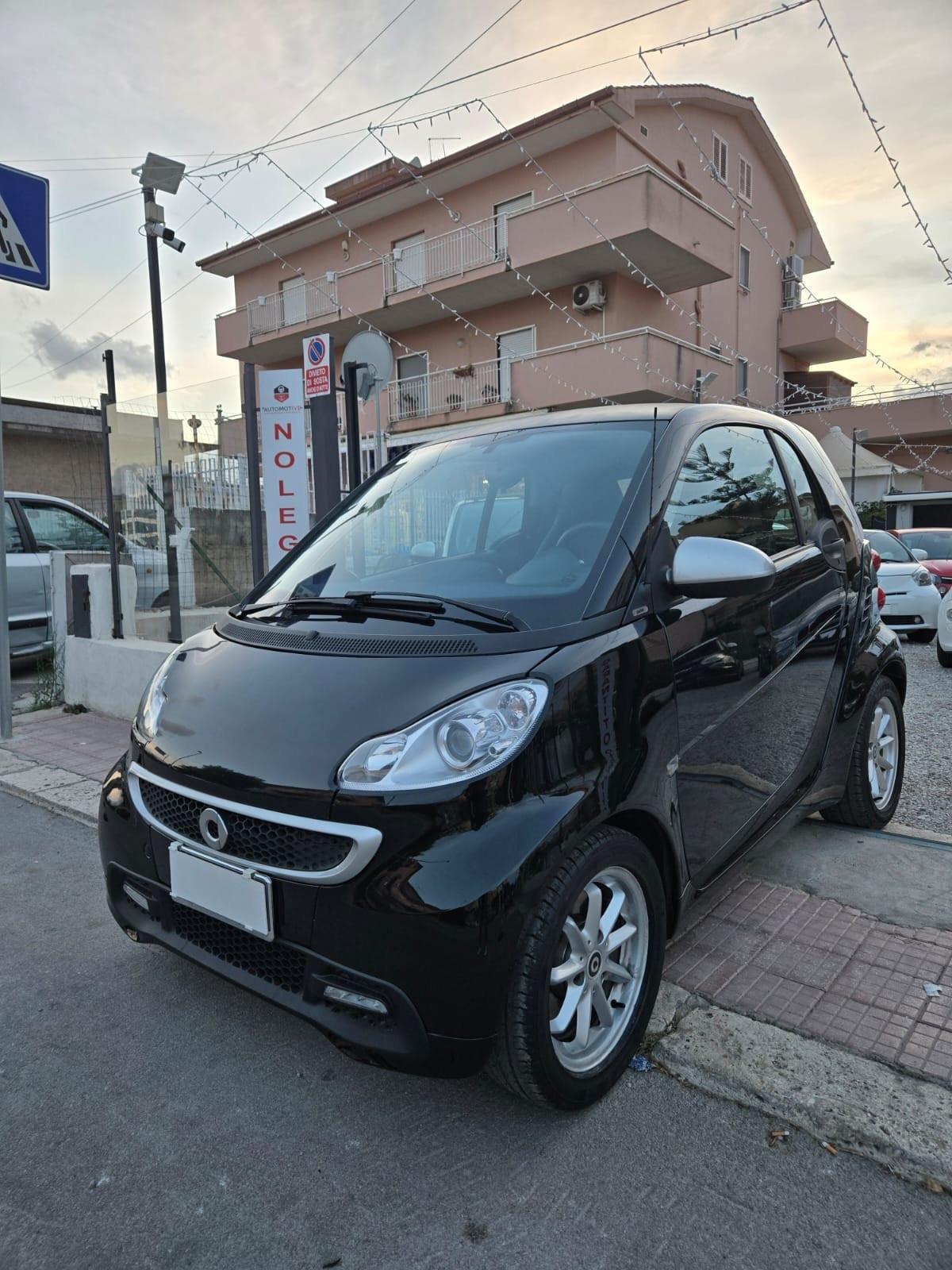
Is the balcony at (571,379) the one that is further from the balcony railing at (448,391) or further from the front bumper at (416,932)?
the front bumper at (416,932)

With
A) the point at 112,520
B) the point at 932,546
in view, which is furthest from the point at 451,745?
the point at 932,546

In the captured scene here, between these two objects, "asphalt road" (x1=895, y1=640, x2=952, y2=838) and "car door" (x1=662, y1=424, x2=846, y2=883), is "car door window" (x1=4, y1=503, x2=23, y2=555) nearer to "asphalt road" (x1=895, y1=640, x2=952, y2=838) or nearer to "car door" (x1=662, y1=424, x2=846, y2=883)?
"car door" (x1=662, y1=424, x2=846, y2=883)

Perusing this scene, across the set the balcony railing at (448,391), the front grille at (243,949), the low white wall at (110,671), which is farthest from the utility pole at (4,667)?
the balcony railing at (448,391)

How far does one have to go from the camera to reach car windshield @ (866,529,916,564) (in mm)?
10555

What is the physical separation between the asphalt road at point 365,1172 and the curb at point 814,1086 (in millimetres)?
54

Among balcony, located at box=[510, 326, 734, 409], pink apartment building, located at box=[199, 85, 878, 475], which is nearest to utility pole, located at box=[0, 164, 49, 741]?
pink apartment building, located at box=[199, 85, 878, 475]

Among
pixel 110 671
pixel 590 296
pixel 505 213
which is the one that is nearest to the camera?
pixel 110 671

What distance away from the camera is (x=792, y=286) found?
2595 centimetres

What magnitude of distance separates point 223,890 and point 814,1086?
1.56 metres

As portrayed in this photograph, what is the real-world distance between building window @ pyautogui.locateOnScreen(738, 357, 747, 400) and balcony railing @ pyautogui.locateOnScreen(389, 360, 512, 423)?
7.74m

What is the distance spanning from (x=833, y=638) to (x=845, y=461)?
2581 centimetres

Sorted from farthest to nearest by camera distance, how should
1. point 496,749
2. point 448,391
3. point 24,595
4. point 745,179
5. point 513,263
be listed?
point 745,179 → point 448,391 → point 513,263 → point 24,595 → point 496,749

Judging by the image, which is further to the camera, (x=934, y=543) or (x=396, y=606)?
(x=934, y=543)

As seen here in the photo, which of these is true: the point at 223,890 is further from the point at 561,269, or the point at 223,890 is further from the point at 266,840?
A: the point at 561,269
